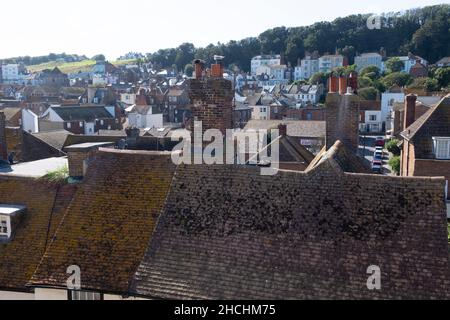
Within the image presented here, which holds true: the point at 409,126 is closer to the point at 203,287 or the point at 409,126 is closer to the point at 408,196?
the point at 408,196

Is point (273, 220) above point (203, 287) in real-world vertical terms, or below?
above

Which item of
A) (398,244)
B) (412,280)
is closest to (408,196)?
(398,244)

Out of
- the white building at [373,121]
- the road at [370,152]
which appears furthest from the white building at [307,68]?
the road at [370,152]

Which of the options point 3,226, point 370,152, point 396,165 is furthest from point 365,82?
point 3,226

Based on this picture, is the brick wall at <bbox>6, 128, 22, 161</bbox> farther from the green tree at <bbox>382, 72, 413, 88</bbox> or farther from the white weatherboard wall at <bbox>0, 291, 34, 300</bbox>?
the green tree at <bbox>382, 72, 413, 88</bbox>

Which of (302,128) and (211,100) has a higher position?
(211,100)

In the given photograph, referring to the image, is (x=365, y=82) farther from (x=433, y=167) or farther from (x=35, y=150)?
(x=35, y=150)
